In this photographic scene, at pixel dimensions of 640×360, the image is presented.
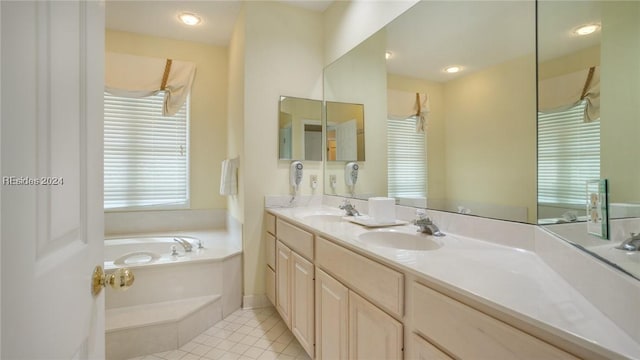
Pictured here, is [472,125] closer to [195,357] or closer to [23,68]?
[23,68]

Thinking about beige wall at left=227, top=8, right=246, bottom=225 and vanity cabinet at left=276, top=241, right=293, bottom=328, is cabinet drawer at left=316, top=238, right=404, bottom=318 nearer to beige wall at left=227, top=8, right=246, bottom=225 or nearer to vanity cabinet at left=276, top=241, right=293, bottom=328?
vanity cabinet at left=276, top=241, right=293, bottom=328

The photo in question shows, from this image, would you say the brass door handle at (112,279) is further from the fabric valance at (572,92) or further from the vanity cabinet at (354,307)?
the fabric valance at (572,92)

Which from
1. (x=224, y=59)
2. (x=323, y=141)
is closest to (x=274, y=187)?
(x=323, y=141)

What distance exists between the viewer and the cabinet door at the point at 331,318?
1.32 m

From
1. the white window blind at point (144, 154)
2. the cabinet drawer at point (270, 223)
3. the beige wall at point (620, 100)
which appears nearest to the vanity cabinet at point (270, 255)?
the cabinet drawer at point (270, 223)

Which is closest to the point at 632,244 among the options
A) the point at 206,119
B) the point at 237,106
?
the point at 237,106

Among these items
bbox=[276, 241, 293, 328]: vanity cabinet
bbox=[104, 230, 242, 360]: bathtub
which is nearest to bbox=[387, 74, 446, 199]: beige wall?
bbox=[276, 241, 293, 328]: vanity cabinet

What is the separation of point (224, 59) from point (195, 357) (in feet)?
9.73

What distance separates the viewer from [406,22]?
1.78m

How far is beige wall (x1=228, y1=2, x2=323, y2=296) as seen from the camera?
2486mm

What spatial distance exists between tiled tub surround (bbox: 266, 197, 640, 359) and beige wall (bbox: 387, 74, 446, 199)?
218 millimetres

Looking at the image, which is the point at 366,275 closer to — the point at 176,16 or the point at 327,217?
the point at 327,217

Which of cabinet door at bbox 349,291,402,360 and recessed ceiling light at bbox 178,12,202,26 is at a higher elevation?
recessed ceiling light at bbox 178,12,202,26

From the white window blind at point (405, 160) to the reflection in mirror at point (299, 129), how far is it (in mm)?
885
